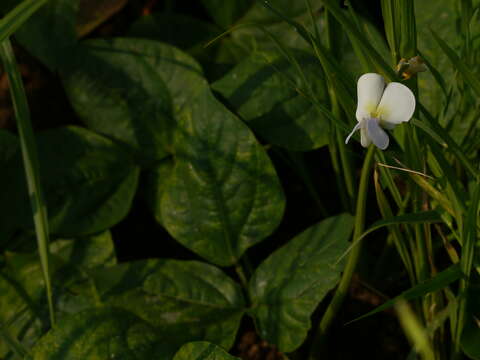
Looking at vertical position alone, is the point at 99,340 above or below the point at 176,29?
below

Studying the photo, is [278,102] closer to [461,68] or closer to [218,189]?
[218,189]

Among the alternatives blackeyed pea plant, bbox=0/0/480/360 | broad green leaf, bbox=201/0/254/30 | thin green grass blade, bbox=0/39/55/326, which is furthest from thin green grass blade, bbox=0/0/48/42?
broad green leaf, bbox=201/0/254/30

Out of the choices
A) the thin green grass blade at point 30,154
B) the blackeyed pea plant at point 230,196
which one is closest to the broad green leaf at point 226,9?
the blackeyed pea plant at point 230,196

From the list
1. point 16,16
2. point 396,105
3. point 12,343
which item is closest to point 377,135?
point 396,105

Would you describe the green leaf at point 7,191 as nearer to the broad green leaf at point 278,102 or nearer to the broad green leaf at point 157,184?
the broad green leaf at point 157,184

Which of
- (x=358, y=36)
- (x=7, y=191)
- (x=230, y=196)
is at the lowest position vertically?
(x=230, y=196)

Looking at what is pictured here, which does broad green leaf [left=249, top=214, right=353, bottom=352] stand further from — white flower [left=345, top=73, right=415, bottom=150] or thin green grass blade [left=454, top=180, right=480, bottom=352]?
white flower [left=345, top=73, right=415, bottom=150]

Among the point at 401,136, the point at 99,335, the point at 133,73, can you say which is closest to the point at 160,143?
the point at 133,73
